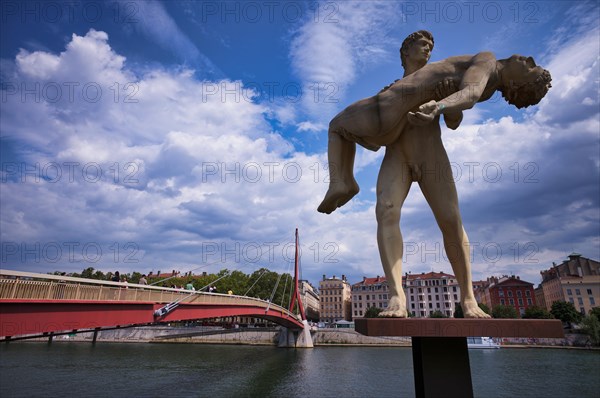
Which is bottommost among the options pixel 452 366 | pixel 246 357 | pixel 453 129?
pixel 246 357

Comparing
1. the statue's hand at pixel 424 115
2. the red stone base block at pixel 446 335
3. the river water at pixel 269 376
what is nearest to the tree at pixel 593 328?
the river water at pixel 269 376

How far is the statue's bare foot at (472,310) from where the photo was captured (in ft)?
9.50

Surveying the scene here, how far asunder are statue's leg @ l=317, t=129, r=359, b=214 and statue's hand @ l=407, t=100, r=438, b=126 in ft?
3.07

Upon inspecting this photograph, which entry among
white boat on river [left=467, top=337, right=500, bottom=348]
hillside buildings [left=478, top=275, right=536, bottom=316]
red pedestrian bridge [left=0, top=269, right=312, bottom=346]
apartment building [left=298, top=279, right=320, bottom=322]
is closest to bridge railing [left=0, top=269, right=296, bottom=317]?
red pedestrian bridge [left=0, top=269, right=312, bottom=346]

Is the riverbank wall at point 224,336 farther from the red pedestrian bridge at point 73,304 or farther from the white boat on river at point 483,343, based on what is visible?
the red pedestrian bridge at point 73,304

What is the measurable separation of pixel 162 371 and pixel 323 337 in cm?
2078

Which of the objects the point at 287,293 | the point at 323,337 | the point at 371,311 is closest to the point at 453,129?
the point at 323,337

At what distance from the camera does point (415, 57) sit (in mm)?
3420

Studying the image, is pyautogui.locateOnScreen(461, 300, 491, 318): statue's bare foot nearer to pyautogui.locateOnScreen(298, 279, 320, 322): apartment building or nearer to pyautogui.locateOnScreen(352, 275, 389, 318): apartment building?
pyautogui.locateOnScreen(352, 275, 389, 318): apartment building

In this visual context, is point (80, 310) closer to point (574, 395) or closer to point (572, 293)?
point (574, 395)

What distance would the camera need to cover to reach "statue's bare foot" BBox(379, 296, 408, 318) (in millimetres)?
2836

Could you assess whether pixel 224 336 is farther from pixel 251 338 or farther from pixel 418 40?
pixel 418 40

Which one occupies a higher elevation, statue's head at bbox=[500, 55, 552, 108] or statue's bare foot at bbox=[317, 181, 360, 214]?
statue's head at bbox=[500, 55, 552, 108]

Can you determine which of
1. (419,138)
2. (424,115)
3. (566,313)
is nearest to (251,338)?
(566,313)
